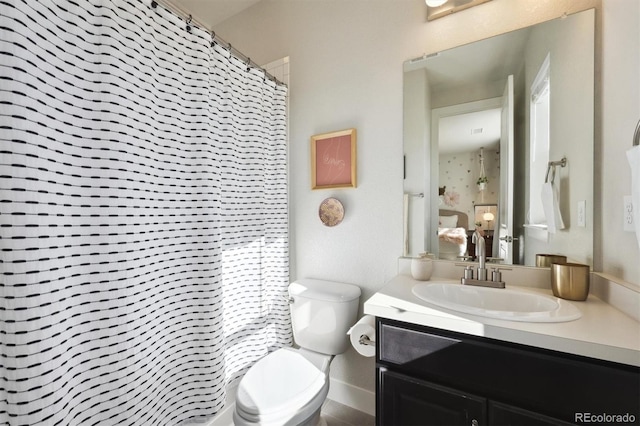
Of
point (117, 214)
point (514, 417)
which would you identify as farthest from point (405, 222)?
point (117, 214)

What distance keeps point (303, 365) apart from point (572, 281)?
1.21 meters

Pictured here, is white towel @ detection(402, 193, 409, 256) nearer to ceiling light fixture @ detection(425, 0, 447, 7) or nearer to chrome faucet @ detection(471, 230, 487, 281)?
chrome faucet @ detection(471, 230, 487, 281)

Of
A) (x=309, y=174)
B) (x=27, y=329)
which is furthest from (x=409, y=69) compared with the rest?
(x=27, y=329)

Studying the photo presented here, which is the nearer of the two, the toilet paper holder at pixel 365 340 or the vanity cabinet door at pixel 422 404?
the vanity cabinet door at pixel 422 404

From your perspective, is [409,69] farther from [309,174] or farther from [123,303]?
[123,303]

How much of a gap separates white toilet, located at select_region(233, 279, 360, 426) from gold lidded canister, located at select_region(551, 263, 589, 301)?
35.2 inches

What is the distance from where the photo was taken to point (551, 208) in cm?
117

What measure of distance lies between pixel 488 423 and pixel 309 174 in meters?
1.48

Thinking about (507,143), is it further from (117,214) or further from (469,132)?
(117,214)

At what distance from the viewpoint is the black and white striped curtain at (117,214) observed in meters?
0.73

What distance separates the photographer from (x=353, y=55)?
164 cm

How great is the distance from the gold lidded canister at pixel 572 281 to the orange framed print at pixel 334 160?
1.03m

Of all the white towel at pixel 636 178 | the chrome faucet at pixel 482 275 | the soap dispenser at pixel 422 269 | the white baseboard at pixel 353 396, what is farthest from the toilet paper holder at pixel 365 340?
the white towel at pixel 636 178

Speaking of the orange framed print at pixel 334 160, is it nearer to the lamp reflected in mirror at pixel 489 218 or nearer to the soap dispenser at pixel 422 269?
the soap dispenser at pixel 422 269
